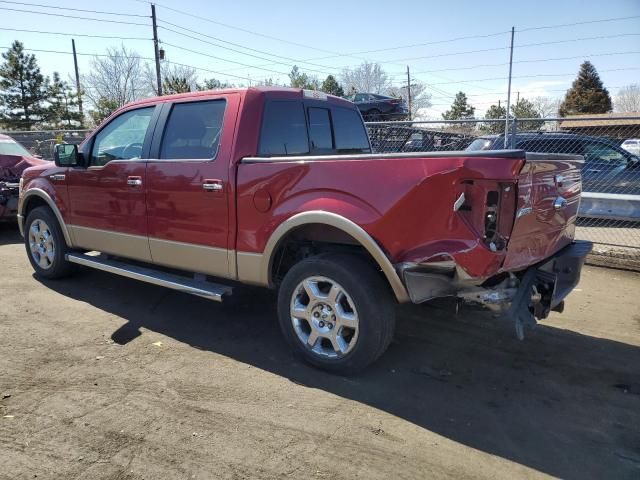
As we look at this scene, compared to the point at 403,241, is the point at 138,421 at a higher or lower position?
lower

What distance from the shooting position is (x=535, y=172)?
3209 millimetres

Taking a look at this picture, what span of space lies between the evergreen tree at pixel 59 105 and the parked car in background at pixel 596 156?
42.4m

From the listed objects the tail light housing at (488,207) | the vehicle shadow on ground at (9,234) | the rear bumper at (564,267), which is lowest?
the vehicle shadow on ground at (9,234)

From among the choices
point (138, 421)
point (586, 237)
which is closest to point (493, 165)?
point (138, 421)

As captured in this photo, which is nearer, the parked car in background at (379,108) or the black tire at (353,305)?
the black tire at (353,305)

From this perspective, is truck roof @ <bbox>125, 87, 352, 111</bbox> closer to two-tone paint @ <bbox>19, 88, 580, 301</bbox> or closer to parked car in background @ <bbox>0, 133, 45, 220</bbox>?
two-tone paint @ <bbox>19, 88, 580, 301</bbox>

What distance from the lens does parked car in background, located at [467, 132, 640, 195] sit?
905 cm

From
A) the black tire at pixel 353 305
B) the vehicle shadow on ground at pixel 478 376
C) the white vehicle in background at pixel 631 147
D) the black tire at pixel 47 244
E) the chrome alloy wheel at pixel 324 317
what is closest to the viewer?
the vehicle shadow on ground at pixel 478 376

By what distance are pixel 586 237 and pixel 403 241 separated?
615 cm

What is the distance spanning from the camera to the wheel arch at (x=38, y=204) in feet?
18.5

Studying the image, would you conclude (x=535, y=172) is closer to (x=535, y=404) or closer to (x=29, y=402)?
(x=535, y=404)

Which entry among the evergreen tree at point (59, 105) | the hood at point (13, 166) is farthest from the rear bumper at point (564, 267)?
the evergreen tree at point (59, 105)

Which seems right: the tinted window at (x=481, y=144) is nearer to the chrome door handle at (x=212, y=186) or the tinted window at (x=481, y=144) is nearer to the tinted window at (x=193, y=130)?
the tinted window at (x=193, y=130)

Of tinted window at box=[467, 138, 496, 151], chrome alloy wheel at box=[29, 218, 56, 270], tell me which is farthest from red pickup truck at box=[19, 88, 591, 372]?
tinted window at box=[467, 138, 496, 151]
